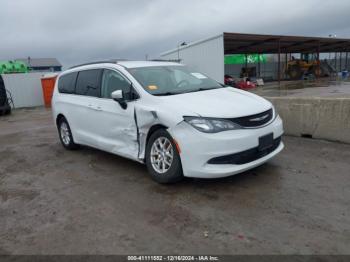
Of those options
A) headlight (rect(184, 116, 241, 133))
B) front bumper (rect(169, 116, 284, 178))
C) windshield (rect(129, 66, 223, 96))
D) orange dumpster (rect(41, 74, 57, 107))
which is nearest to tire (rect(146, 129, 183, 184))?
front bumper (rect(169, 116, 284, 178))

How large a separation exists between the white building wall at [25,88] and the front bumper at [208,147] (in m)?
17.1

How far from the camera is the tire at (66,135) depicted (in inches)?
262

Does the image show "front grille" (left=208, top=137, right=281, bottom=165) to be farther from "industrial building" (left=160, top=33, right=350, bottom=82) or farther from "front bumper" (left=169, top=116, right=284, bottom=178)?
"industrial building" (left=160, top=33, right=350, bottom=82)

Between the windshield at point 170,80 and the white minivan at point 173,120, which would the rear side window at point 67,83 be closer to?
the white minivan at point 173,120

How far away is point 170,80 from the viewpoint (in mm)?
5051

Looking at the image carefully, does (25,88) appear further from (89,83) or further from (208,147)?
(208,147)

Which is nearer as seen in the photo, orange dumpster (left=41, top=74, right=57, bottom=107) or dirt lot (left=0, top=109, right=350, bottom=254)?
dirt lot (left=0, top=109, right=350, bottom=254)

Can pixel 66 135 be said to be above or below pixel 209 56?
below

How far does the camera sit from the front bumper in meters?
3.83

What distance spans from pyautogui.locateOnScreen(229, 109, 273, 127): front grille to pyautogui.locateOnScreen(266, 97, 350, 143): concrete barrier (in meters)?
2.33

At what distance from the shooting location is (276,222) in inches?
129

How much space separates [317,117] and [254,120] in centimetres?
287

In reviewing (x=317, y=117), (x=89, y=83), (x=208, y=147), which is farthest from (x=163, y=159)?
(x=317, y=117)

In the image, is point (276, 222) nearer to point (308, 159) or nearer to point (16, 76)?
point (308, 159)
